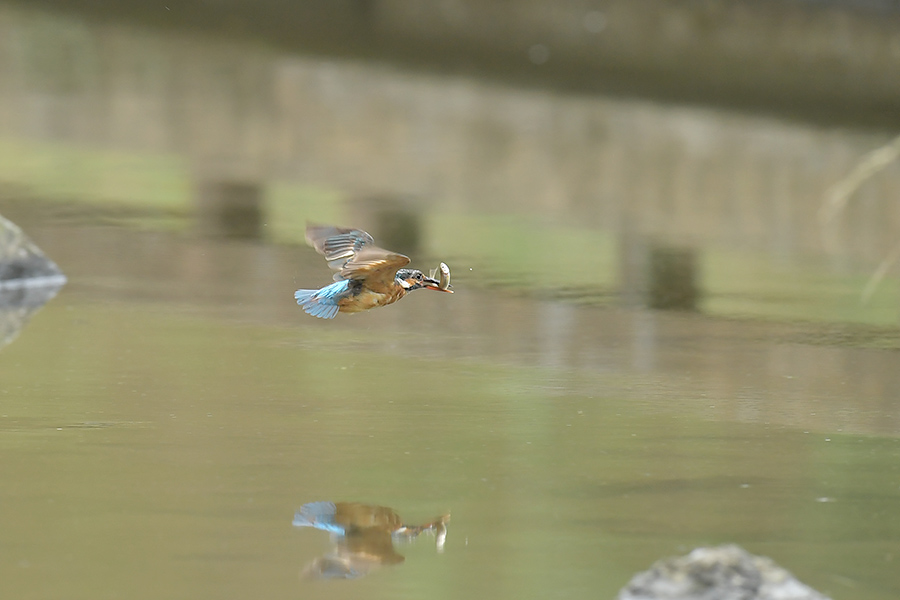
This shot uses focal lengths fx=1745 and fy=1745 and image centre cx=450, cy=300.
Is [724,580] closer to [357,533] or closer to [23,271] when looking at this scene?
[357,533]

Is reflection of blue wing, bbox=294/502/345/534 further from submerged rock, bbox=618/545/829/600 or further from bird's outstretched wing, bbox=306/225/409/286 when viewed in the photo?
submerged rock, bbox=618/545/829/600

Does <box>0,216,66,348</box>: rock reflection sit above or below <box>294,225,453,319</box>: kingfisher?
below

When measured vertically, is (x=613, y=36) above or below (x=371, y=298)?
above

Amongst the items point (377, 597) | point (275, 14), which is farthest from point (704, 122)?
point (377, 597)

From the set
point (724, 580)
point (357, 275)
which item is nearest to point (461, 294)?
point (357, 275)

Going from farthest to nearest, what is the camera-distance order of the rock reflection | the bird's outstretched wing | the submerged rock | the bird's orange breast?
the rock reflection < the bird's orange breast < the bird's outstretched wing < the submerged rock

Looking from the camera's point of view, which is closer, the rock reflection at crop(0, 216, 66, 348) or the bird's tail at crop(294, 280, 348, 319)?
the bird's tail at crop(294, 280, 348, 319)

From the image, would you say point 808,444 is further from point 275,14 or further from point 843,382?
point 275,14

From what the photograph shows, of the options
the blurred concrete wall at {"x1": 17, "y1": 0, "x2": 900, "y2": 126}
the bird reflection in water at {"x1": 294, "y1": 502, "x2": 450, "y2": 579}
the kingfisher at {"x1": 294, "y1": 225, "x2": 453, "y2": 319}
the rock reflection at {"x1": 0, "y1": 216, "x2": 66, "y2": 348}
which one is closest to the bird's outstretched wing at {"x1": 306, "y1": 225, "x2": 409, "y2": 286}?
the kingfisher at {"x1": 294, "y1": 225, "x2": 453, "y2": 319}
